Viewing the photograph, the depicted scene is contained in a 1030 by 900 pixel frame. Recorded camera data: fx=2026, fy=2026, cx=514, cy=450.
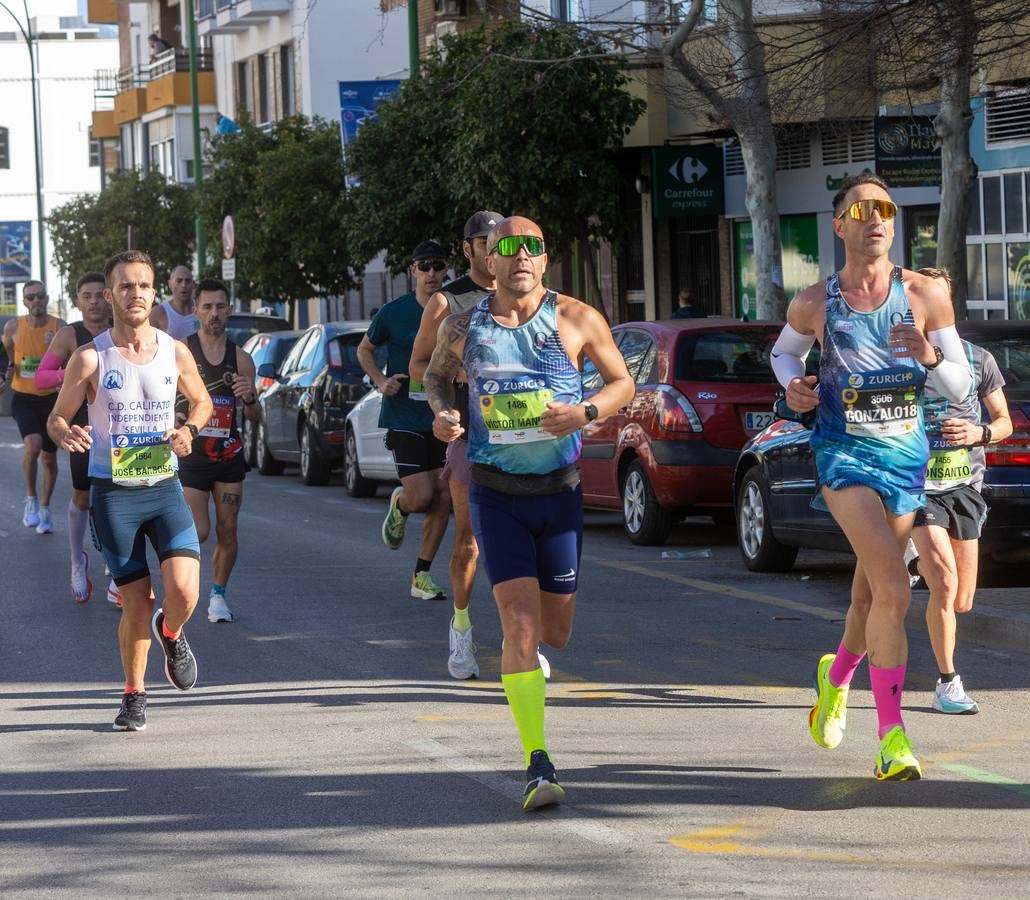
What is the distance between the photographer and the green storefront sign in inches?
1134

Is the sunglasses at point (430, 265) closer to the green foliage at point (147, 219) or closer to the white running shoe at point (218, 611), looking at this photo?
the white running shoe at point (218, 611)

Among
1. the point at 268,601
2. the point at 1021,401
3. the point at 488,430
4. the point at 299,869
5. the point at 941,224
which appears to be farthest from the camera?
the point at 941,224

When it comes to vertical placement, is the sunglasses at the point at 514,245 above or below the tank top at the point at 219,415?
above

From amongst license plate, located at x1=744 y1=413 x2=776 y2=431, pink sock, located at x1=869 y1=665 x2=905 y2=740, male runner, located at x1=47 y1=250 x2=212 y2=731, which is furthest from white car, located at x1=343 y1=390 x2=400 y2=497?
pink sock, located at x1=869 y1=665 x2=905 y2=740

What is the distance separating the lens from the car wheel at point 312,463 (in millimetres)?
21766

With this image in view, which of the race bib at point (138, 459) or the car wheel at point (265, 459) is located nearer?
the race bib at point (138, 459)

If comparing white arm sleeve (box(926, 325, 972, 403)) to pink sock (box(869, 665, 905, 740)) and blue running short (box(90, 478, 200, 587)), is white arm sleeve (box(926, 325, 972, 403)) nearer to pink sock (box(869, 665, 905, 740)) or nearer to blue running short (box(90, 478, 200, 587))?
pink sock (box(869, 665, 905, 740))

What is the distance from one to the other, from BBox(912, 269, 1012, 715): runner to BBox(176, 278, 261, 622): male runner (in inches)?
156

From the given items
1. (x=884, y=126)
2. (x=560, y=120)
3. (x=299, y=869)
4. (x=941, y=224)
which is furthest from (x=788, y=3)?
(x=299, y=869)

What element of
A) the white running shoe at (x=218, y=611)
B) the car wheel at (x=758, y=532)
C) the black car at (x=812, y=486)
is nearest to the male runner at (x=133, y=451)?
the white running shoe at (x=218, y=611)

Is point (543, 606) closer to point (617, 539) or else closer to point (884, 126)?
point (617, 539)

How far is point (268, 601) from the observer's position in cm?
1208

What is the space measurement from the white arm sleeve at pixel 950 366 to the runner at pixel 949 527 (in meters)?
0.84

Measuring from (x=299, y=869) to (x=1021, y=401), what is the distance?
634cm
